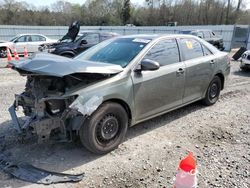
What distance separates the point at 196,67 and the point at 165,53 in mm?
861

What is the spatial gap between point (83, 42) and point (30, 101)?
965cm

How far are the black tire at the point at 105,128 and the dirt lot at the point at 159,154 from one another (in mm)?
170

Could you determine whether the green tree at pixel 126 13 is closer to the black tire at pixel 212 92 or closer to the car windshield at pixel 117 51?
the black tire at pixel 212 92

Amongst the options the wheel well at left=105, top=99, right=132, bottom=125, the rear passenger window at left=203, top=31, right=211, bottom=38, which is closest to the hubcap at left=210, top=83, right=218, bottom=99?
the wheel well at left=105, top=99, right=132, bottom=125

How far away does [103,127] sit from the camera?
12.0 ft

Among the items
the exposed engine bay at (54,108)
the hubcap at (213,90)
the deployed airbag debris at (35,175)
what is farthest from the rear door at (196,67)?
the deployed airbag debris at (35,175)

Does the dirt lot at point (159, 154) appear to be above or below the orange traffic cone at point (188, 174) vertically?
below

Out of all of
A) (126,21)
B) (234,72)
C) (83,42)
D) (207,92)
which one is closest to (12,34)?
(83,42)

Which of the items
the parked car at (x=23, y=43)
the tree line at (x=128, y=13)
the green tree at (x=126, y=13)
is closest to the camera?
the parked car at (x=23, y=43)

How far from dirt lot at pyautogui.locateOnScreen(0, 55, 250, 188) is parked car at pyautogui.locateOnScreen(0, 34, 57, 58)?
1243 cm

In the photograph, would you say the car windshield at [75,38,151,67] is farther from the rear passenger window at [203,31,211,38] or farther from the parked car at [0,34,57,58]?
the rear passenger window at [203,31,211,38]

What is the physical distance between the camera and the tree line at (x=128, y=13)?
1718 inches

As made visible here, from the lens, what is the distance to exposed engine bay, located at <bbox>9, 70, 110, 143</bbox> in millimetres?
3322

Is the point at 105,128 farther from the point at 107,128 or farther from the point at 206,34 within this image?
the point at 206,34
